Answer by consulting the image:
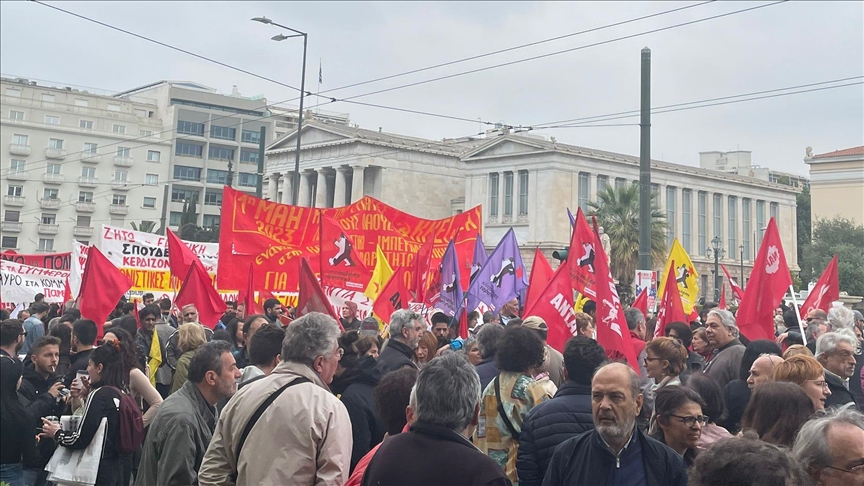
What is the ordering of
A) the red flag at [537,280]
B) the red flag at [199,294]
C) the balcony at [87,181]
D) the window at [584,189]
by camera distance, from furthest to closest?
the balcony at [87,181], the window at [584,189], the red flag at [199,294], the red flag at [537,280]

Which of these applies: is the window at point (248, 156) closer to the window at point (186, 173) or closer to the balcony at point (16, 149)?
the window at point (186, 173)

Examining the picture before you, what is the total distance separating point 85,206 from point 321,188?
19629 mm

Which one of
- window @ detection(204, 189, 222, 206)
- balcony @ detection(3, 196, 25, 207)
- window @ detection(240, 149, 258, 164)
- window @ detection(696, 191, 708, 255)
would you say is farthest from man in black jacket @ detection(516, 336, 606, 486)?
window @ detection(240, 149, 258, 164)

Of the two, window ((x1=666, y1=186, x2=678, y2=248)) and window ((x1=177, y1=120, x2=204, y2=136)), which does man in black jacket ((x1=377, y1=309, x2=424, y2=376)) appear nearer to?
window ((x1=666, y1=186, x2=678, y2=248))

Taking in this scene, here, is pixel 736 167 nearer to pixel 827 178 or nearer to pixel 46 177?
pixel 827 178

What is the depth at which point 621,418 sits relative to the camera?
3770 mm

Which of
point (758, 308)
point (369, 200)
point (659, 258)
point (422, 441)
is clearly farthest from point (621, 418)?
point (659, 258)

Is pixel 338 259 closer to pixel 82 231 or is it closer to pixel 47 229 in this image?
pixel 47 229

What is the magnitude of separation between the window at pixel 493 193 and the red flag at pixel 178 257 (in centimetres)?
5196

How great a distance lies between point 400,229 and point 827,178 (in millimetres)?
54110

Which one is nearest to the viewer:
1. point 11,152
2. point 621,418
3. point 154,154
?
point 621,418

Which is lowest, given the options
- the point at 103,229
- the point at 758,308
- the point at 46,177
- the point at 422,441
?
the point at 422,441

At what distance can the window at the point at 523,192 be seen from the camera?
6212cm

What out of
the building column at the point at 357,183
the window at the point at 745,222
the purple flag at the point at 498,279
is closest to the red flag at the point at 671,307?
the purple flag at the point at 498,279
